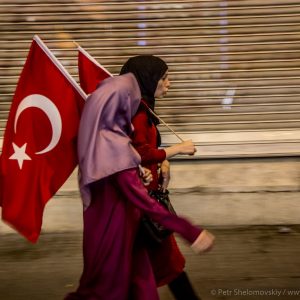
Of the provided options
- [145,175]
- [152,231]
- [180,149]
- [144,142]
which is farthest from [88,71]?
[152,231]

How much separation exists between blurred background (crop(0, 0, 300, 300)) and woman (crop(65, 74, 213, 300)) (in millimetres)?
2729

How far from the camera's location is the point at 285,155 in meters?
5.76

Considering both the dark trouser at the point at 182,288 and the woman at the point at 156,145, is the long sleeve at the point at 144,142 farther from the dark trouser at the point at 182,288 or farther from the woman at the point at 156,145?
the dark trouser at the point at 182,288

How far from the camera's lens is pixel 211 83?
5832 mm

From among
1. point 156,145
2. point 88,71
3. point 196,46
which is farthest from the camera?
point 196,46

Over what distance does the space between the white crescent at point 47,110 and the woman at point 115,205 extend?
1.52 feet

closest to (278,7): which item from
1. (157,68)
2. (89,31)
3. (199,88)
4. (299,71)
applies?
(299,71)

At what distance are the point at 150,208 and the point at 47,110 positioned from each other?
3.15ft

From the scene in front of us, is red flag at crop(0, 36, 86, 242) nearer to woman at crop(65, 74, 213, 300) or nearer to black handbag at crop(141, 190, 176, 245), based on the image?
woman at crop(65, 74, 213, 300)

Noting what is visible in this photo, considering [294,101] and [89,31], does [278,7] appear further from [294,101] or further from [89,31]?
[89,31]

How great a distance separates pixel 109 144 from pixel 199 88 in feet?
11.2

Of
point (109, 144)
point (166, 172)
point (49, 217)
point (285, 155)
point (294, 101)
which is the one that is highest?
point (109, 144)

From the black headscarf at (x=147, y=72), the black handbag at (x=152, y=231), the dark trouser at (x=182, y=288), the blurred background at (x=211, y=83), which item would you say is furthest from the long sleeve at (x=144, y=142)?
the blurred background at (x=211, y=83)

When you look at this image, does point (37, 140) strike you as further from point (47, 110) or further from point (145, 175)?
point (145, 175)
